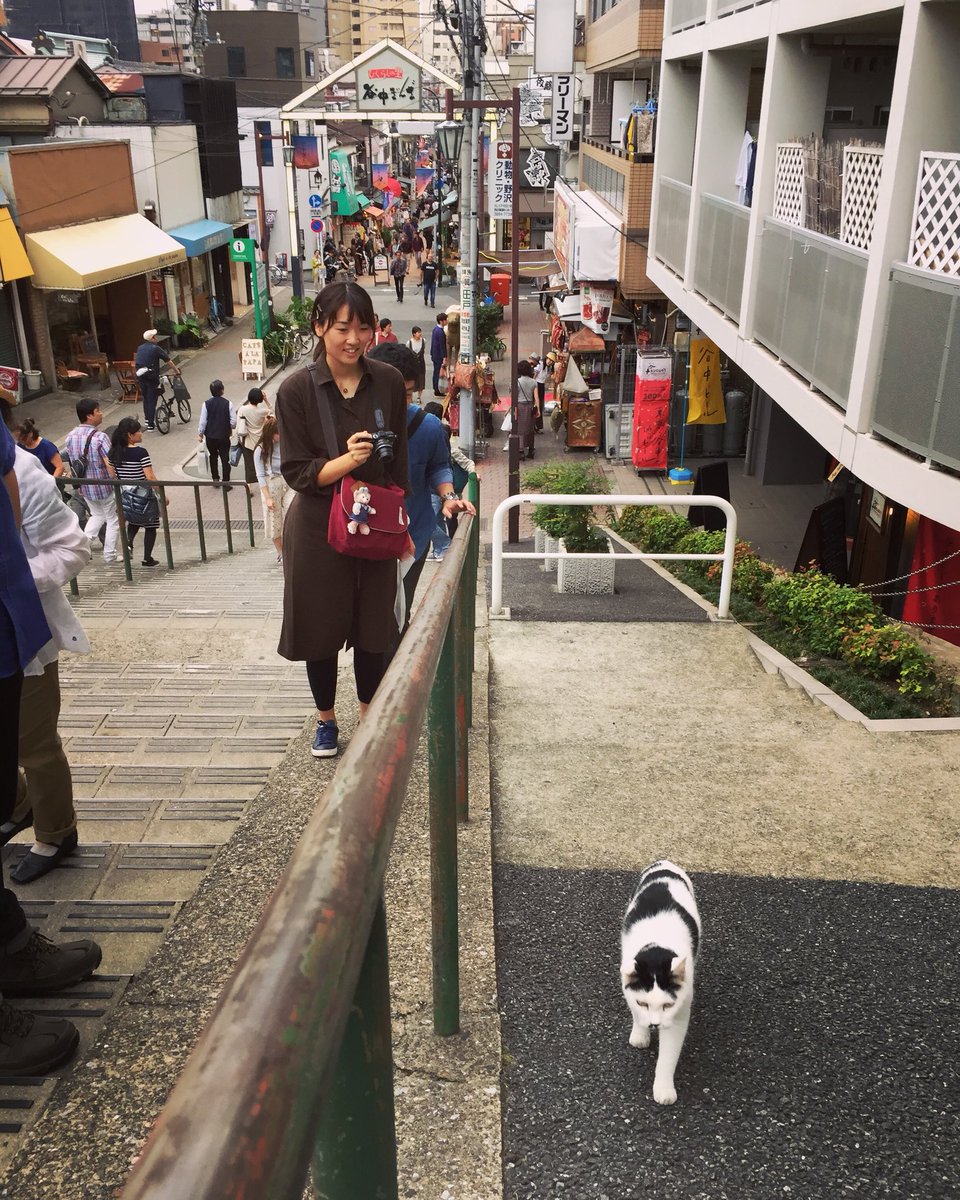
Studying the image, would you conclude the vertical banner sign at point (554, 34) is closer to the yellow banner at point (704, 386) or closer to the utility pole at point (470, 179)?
the utility pole at point (470, 179)

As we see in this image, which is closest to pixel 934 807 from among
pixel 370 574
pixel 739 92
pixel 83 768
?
pixel 370 574

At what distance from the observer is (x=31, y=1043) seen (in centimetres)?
229

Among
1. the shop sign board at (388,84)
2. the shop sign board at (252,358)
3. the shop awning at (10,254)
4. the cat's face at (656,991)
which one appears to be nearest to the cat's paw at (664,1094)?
the cat's face at (656,991)

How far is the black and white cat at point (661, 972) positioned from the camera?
249 centimetres

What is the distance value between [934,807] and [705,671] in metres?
2.03

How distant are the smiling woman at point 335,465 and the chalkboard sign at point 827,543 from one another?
8646 millimetres

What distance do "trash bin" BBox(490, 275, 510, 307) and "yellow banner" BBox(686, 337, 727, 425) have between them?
1795 cm

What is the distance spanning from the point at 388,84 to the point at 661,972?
84.8ft

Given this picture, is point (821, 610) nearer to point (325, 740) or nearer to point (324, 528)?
point (325, 740)

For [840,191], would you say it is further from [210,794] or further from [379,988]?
[379,988]

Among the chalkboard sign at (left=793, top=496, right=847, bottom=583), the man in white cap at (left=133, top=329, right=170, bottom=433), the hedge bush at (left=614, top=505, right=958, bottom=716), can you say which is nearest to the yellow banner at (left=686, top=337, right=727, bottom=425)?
Answer: the chalkboard sign at (left=793, top=496, right=847, bottom=583)

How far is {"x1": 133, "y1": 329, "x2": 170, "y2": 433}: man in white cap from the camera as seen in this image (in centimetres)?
1916

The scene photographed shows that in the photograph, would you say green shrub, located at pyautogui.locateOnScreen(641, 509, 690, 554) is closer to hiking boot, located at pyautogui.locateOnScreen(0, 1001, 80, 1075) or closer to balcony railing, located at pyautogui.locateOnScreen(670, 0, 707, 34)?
balcony railing, located at pyautogui.locateOnScreen(670, 0, 707, 34)

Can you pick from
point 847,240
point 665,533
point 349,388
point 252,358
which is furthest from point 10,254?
point 349,388
